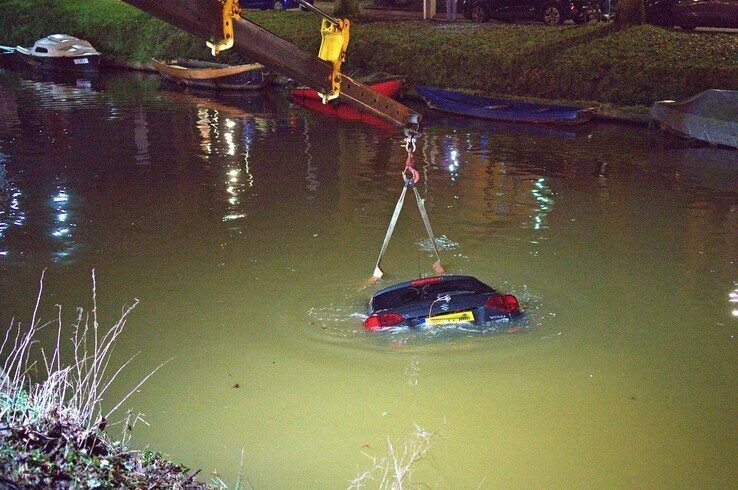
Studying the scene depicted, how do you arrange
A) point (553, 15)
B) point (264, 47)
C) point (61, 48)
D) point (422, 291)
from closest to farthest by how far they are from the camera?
point (264, 47) → point (422, 291) → point (553, 15) → point (61, 48)

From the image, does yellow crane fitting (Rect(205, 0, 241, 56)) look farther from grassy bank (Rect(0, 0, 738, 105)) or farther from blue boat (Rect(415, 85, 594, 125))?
grassy bank (Rect(0, 0, 738, 105))

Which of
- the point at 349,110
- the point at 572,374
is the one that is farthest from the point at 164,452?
the point at 349,110

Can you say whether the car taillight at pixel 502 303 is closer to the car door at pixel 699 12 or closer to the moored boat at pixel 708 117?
the moored boat at pixel 708 117

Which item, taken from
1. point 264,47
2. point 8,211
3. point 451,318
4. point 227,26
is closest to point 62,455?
point 227,26

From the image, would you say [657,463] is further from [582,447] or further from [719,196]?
[719,196]

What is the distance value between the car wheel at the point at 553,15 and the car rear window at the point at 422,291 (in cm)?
2254

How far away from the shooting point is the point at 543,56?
25.7 metres

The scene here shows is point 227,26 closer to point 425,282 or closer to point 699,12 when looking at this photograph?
point 425,282

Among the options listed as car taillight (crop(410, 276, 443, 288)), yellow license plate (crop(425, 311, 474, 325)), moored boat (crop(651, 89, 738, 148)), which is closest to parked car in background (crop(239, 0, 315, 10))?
moored boat (crop(651, 89, 738, 148))

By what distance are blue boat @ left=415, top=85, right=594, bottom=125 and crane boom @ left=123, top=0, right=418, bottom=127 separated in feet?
51.1

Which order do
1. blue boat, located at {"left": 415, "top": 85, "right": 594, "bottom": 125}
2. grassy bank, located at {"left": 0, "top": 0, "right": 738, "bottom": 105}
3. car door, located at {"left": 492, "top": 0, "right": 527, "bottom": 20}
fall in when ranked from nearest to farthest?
blue boat, located at {"left": 415, "top": 85, "right": 594, "bottom": 125}
grassy bank, located at {"left": 0, "top": 0, "right": 738, "bottom": 105}
car door, located at {"left": 492, "top": 0, "right": 527, "bottom": 20}

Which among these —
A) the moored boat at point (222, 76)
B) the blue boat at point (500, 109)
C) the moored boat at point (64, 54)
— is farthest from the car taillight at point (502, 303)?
the moored boat at point (64, 54)

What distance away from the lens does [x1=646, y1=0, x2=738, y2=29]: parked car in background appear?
2672 centimetres

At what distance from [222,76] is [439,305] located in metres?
23.1
